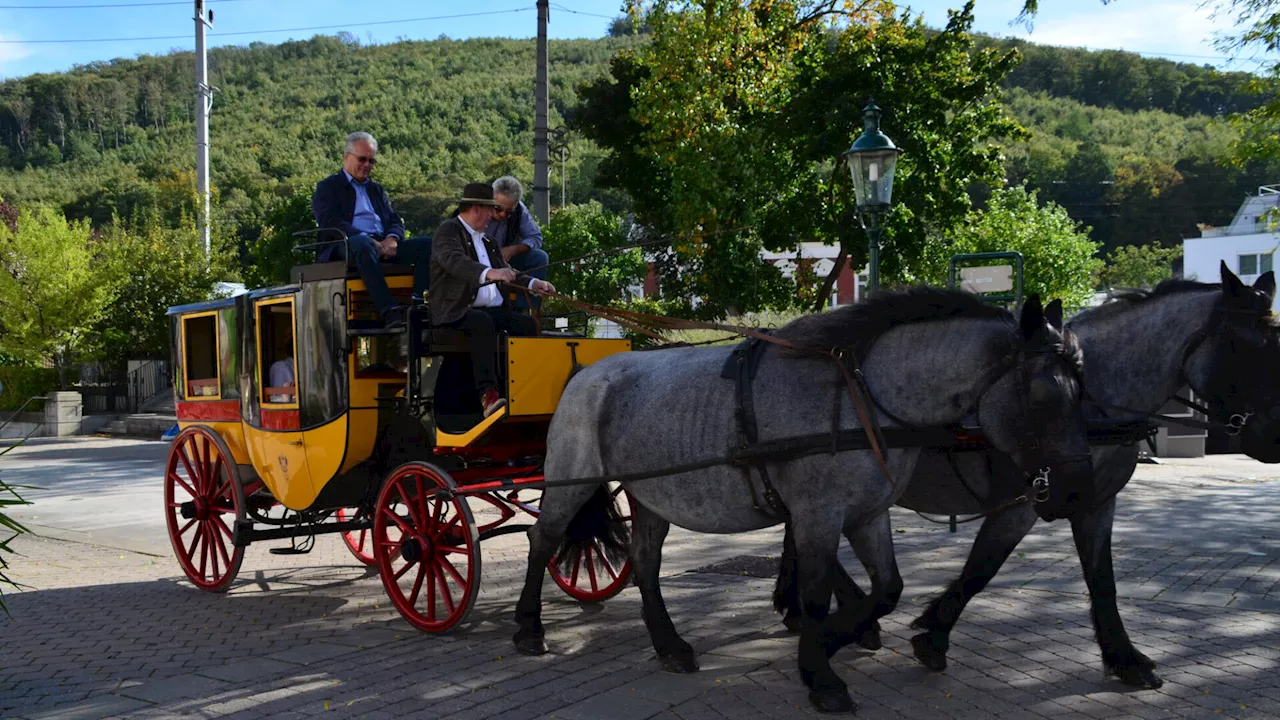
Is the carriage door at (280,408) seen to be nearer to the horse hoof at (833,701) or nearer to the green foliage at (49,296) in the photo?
the horse hoof at (833,701)

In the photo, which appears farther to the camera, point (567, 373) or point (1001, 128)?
point (1001, 128)

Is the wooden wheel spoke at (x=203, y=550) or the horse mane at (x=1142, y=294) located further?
the wooden wheel spoke at (x=203, y=550)

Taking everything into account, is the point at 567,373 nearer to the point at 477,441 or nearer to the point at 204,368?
the point at 477,441

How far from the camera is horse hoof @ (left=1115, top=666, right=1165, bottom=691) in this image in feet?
16.5

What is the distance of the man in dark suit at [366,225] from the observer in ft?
22.9

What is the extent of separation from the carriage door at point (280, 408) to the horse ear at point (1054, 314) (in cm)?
477

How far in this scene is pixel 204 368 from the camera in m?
8.88

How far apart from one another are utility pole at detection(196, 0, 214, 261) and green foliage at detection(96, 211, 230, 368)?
561 millimetres

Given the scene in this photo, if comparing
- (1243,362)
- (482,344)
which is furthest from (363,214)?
(1243,362)

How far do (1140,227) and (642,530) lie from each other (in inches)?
3177

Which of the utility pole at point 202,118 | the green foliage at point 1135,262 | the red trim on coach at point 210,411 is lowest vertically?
the red trim on coach at point 210,411

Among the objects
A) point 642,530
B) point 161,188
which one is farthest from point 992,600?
point 161,188

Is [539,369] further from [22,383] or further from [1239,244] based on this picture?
[1239,244]

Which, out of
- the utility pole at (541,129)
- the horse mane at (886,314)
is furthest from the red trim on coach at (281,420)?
the utility pole at (541,129)
